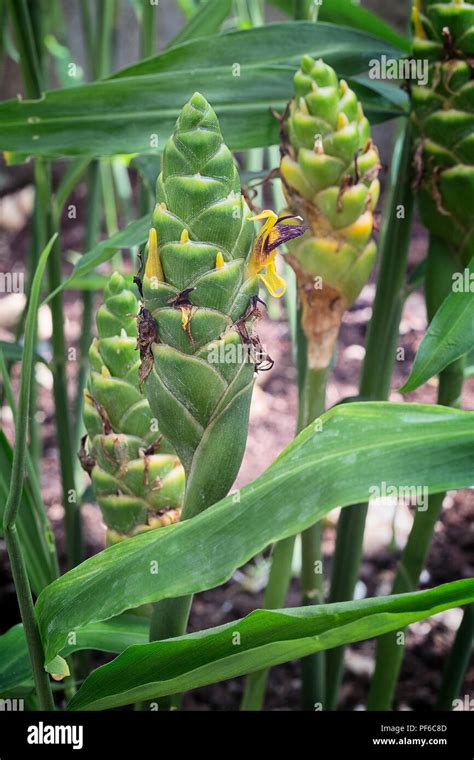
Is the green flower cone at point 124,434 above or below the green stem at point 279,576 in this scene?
above

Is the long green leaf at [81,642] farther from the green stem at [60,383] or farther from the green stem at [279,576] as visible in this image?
the green stem at [60,383]

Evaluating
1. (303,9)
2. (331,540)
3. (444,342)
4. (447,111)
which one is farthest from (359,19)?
(331,540)

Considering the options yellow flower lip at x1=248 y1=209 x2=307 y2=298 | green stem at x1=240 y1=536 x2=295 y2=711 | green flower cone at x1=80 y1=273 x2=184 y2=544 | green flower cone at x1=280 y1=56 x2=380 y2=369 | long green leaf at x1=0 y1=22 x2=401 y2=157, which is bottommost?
green stem at x1=240 y1=536 x2=295 y2=711

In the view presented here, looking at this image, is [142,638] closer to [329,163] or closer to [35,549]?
[35,549]

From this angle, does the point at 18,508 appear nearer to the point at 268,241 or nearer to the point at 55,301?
the point at 268,241

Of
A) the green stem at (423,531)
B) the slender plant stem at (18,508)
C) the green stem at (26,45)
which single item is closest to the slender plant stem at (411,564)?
the green stem at (423,531)

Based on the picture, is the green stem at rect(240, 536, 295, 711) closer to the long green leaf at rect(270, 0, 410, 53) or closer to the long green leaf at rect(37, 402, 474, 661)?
the long green leaf at rect(37, 402, 474, 661)

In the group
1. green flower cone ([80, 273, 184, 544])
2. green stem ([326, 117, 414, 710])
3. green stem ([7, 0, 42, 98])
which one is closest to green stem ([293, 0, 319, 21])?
green stem ([326, 117, 414, 710])
